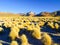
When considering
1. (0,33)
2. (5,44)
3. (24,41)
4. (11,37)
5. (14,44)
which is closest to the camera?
(14,44)

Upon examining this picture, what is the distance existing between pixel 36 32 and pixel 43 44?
12.1ft

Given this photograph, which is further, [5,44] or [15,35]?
[15,35]

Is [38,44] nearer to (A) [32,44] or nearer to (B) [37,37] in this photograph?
(A) [32,44]

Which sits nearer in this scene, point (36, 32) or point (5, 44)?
point (5, 44)

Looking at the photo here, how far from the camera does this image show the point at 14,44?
11664 millimetres

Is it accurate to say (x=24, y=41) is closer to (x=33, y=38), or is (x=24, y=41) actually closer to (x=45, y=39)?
(x=45, y=39)

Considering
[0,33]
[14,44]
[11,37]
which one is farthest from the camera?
[0,33]

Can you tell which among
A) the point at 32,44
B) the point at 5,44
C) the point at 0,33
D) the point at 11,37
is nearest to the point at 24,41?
the point at 32,44

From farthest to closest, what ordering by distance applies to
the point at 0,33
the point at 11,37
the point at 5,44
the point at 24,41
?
the point at 0,33
the point at 11,37
the point at 5,44
the point at 24,41

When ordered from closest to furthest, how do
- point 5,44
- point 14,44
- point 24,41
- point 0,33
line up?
1. point 14,44
2. point 24,41
3. point 5,44
4. point 0,33

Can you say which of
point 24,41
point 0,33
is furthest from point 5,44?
point 0,33

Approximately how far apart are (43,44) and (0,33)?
8.24 metres

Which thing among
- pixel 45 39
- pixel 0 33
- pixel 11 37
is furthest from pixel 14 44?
pixel 0 33

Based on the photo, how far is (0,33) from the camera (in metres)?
19.4
